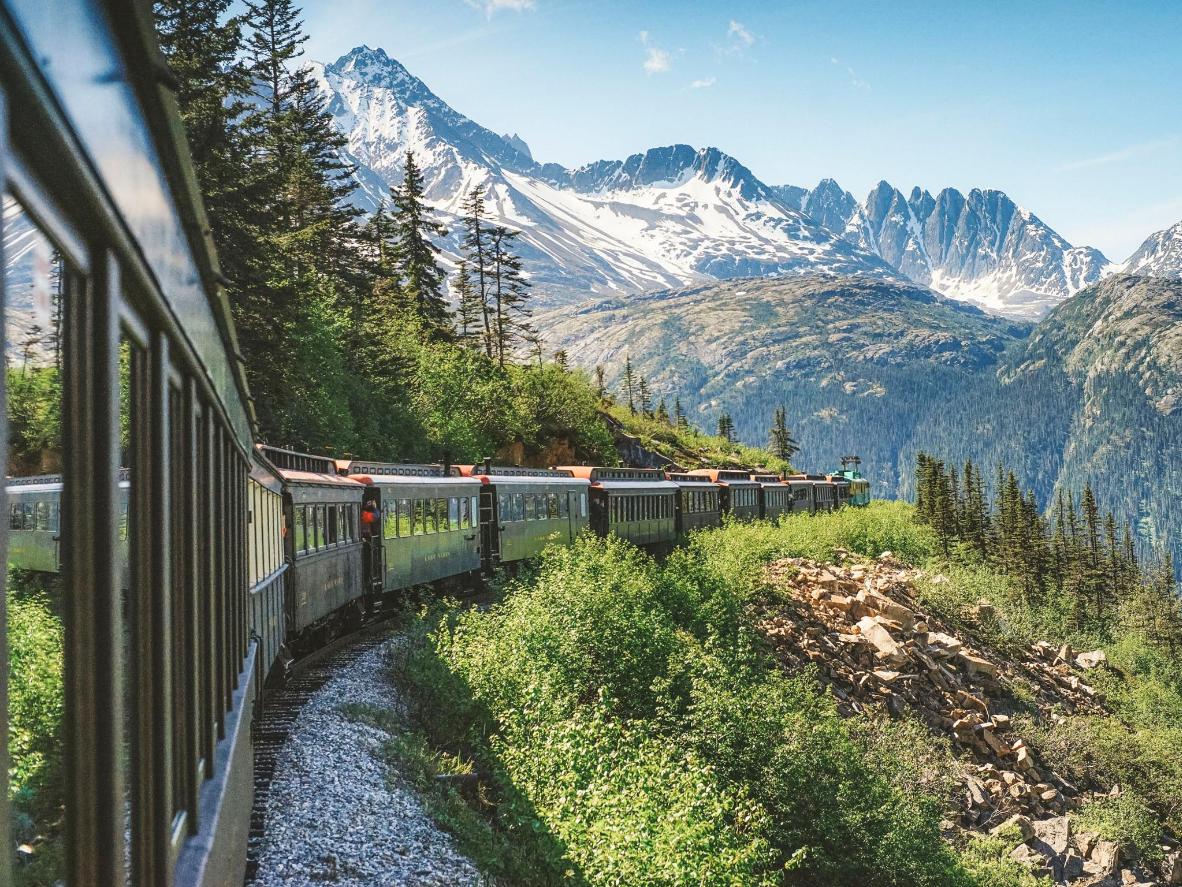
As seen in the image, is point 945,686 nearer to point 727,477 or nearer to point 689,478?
point 689,478

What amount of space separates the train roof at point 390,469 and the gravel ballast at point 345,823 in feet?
28.3

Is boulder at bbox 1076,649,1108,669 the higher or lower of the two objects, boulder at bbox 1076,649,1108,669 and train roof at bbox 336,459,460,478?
the lower

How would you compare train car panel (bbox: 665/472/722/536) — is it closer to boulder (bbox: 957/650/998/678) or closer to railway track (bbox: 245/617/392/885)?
boulder (bbox: 957/650/998/678)

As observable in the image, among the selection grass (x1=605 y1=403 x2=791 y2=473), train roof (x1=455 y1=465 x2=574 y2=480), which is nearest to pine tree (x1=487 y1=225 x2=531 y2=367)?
grass (x1=605 y1=403 x2=791 y2=473)

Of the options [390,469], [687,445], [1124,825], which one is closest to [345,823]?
[390,469]

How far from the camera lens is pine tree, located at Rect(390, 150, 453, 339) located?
205 ft

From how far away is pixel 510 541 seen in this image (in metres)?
27.5

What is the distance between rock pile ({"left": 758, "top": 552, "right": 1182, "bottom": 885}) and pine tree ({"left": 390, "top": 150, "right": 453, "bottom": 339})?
30.6 metres

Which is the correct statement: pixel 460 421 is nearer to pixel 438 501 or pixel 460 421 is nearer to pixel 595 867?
pixel 438 501

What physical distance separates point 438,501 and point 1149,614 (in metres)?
81.2

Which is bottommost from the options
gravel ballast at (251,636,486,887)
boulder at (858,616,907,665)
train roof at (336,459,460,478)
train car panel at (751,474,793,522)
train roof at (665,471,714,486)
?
boulder at (858,616,907,665)

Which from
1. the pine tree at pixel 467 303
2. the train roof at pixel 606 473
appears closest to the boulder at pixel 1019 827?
the train roof at pixel 606 473

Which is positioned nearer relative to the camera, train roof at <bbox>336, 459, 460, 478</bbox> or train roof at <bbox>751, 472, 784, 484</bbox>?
train roof at <bbox>336, 459, 460, 478</bbox>

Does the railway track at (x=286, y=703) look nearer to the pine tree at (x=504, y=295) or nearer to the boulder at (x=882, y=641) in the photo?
the boulder at (x=882, y=641)
